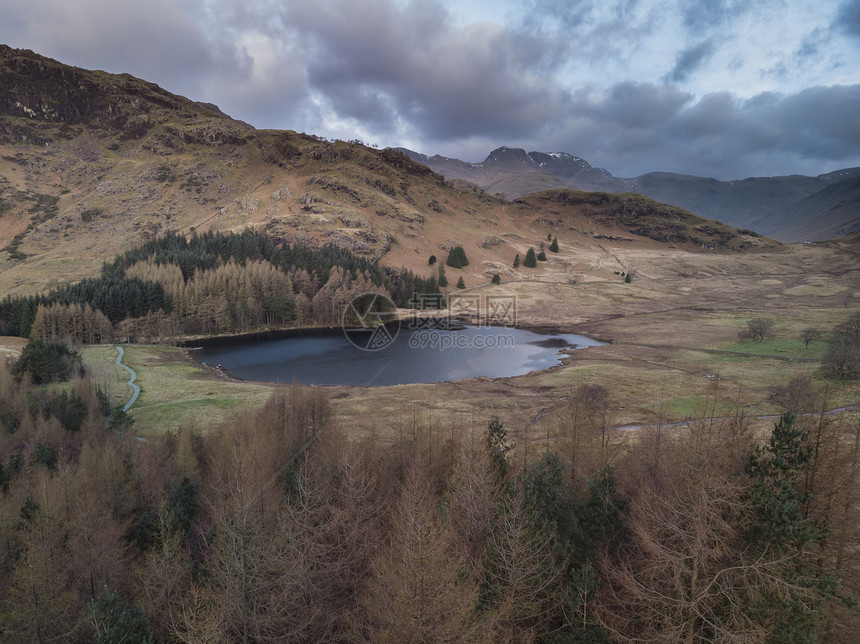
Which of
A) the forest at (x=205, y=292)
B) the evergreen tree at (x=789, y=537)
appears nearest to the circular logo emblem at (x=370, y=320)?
the forest at (x=205, y=292)

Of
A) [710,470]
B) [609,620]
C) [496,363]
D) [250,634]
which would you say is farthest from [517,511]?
[496,363]

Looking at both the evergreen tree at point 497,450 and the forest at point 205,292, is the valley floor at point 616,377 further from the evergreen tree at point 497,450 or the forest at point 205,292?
the forest at point 205,292

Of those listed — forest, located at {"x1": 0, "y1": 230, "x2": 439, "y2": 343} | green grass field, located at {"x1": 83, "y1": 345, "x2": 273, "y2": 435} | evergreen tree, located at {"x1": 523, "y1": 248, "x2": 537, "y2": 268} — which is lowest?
green grass field, located at {"x1": 83, "y1": 345, "x2": 273, "y2": 435}

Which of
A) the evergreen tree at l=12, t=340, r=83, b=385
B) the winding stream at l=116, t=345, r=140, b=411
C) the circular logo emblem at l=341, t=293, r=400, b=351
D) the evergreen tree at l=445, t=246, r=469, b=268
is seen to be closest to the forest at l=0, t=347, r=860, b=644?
the winding stream at l=116, t=345, r=140, b=411

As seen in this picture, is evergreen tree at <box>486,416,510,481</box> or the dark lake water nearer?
evergreen tree at <box>486,416,510,481</box>

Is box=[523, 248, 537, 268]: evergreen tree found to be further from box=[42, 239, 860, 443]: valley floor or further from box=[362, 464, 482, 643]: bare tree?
box=[362, 464, 482, 643]: bare tree

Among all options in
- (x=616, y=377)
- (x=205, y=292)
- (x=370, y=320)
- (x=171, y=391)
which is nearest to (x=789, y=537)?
(x=616, y=377)
